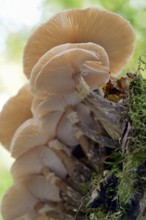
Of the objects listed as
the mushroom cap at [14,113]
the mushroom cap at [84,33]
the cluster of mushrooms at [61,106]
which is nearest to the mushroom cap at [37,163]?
the cluster of mushrooms at [61,106]

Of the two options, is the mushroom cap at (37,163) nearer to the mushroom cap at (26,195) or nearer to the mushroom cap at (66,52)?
the mushroom cap at (26,195)

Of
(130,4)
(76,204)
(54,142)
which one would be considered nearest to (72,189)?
(76,204)

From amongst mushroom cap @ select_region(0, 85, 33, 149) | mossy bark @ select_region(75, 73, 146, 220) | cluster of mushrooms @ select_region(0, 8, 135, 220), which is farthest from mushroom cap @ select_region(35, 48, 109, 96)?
mushroom cap @ select_region(0, 85, 33, 149)

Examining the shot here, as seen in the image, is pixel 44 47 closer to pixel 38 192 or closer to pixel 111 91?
pixel 111 91

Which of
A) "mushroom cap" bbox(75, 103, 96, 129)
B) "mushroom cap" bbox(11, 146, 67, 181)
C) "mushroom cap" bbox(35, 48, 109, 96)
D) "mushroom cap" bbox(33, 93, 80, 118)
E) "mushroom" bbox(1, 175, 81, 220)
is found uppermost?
"mushroom cap" bbox(35, 48, 109, 96)

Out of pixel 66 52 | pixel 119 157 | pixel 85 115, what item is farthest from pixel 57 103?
pixel 119 157

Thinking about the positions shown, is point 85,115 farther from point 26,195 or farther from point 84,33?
point 26,195

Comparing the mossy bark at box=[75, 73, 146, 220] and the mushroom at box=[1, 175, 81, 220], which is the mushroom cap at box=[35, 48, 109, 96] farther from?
the mushroom at box=[1, 175, 81, 220]
